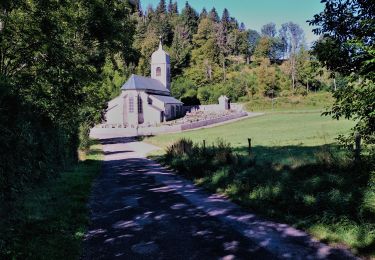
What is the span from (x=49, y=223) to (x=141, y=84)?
67.4 m

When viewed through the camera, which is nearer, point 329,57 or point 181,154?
point 329,57

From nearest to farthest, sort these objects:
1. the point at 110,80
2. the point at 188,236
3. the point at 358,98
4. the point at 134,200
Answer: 1. the point at 358,98
2. the point at 188,236
3. the point at 134,200
4. the point at 110,80

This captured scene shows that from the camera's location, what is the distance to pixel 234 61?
131 meters

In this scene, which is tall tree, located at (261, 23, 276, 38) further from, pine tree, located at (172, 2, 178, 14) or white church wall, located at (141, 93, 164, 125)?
white church wall, located at (141, 93, 164, 125)

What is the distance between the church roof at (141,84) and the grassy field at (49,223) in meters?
60.3

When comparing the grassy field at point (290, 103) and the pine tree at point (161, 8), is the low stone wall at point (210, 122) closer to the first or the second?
the grassy field at point (290, 103)

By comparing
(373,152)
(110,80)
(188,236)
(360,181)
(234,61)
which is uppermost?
(234,61)

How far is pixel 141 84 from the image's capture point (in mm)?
75688

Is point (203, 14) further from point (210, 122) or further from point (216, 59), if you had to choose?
point (210, 122)

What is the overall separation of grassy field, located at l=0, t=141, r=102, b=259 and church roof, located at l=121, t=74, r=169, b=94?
60270mm

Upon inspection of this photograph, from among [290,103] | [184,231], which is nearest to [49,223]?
[184,231]

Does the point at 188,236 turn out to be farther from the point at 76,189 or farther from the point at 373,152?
the point at 76,189

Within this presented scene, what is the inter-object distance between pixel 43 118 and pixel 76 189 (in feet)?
9.85

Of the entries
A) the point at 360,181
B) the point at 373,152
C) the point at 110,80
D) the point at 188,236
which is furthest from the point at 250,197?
the point at 110,80
